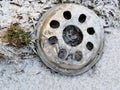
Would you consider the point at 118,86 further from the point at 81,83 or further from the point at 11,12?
the point at 11,12

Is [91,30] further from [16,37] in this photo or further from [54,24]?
[16,37]

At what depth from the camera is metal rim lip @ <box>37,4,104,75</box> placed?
73.7 inches

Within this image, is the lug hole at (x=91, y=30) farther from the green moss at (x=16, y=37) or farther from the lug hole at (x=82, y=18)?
the green moss at (x=16, y=37)

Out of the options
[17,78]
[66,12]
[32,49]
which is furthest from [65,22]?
[17,78]

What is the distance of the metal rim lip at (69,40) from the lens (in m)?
1.87

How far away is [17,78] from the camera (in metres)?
1.89

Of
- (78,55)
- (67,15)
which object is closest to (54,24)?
(67,15)

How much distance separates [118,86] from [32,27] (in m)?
0.46

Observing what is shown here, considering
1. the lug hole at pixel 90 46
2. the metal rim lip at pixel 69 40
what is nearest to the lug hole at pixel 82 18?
the metal rim lip at pixel 69 40

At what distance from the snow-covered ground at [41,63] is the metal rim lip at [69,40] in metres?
0.04

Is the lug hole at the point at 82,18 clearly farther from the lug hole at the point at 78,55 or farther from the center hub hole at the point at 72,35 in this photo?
the lug hole at the point at 78,55

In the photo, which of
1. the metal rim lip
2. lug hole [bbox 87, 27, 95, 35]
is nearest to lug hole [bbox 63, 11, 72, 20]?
the metal rim lip

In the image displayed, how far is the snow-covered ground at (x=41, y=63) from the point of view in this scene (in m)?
1.88

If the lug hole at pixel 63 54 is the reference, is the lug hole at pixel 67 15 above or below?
above
